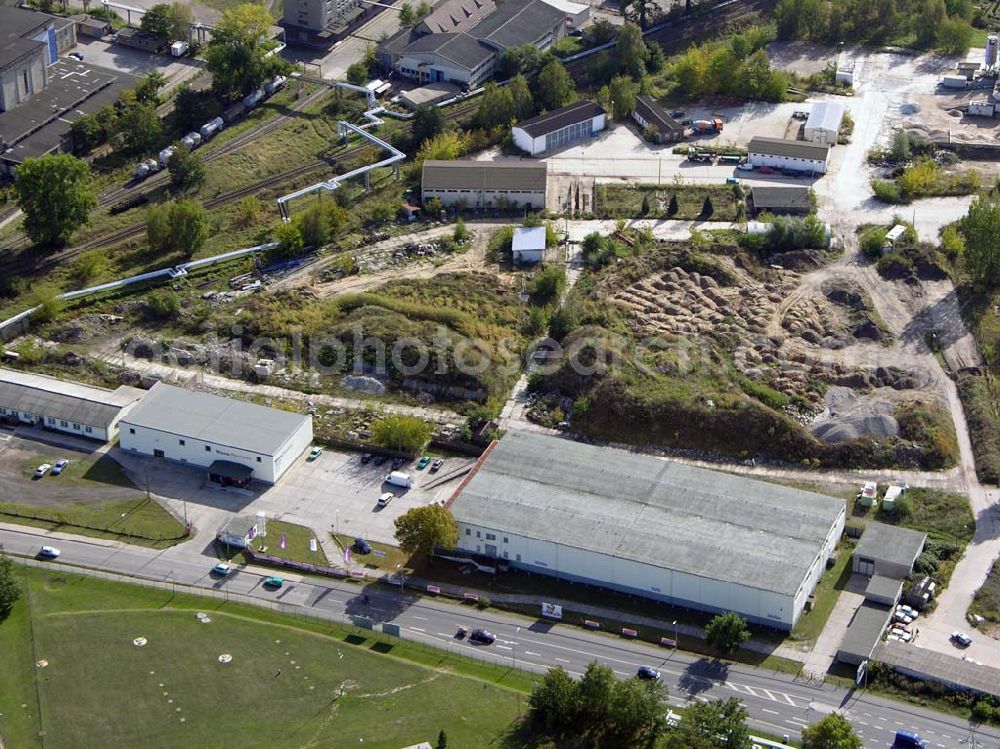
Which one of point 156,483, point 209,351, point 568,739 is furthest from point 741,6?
point 568,739

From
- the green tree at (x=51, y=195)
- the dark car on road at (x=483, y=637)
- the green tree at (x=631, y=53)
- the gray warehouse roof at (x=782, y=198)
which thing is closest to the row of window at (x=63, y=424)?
the green tree at (x=51, y=195)

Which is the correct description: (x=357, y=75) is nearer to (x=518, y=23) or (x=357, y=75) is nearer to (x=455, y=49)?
(x=455, y=49)

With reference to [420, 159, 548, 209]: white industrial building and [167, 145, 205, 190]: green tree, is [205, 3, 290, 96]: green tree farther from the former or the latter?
[420, 159, 548, 209]: white industrial building

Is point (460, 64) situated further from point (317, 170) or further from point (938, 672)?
point (938, 672)

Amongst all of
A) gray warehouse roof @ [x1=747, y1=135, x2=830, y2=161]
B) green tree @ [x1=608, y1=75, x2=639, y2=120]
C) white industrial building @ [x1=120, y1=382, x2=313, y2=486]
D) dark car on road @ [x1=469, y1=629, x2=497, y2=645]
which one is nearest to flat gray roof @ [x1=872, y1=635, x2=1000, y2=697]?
dark car on road @ [x1=469, y1=629, x2=497, y2=645]

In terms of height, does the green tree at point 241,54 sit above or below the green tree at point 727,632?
above

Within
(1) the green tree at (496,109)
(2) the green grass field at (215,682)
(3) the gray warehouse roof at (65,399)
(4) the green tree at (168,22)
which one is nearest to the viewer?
(2) the green grass field at (215,682)

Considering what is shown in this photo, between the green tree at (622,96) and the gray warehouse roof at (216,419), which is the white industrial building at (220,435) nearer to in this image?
the gray warehouse roof at (216,419)
